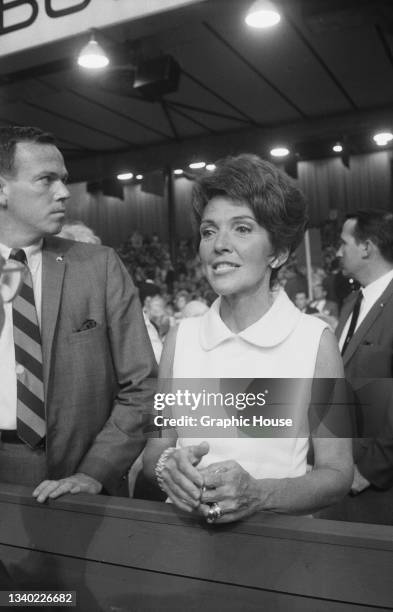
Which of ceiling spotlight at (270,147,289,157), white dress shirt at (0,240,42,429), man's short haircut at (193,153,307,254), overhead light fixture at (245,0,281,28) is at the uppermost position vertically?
ceiling spotlight at (270,147,289,157)

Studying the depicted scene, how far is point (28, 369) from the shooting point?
3.93 ft

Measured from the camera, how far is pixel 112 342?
4.42 feet

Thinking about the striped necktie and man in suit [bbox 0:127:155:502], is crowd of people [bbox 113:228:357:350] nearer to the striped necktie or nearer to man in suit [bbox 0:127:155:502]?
man in suit [bbox 0:127:155:502]

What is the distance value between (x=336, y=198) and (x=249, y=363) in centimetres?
1149

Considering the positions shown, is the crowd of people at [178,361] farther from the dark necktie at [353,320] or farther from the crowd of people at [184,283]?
the crowd of people at [184,283]

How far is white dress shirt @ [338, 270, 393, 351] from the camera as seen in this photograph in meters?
2.14

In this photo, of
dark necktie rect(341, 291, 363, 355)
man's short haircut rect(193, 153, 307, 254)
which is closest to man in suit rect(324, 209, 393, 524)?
dark necktie rect(341, 291, 363, 355)

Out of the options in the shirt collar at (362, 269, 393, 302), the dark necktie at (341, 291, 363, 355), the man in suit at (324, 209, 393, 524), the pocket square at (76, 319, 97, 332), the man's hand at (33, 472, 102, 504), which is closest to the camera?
the man's hand at (33, 472, 102, 504)

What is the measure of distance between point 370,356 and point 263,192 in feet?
3.11

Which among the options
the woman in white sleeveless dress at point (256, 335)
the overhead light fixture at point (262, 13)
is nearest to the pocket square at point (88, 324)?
the woman in white sleeveless dress at point (256, 335)

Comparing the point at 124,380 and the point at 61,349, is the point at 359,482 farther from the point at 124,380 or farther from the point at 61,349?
the point at 61,349

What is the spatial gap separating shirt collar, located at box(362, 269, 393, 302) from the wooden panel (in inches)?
60.2

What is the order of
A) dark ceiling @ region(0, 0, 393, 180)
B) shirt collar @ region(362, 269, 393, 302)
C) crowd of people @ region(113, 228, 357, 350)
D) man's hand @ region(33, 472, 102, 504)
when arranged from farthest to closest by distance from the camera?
dark ceiling @ region(0, 0, 393, 180), crowd of people @ region(113, 228, 357, 350), shirt collar @ region(362, 269, 393, 302), man's hand @ region(33, 472, 102, 504)

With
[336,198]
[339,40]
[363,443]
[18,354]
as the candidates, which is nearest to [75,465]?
[18,354]
